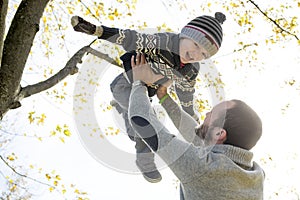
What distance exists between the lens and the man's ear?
1849 mm

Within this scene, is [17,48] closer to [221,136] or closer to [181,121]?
[181,121]

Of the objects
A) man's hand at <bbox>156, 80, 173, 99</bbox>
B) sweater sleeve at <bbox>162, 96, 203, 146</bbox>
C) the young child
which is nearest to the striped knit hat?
the young child

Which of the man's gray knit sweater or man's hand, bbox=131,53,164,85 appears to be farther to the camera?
Answer: man's hand, bbox=131,53,164,85

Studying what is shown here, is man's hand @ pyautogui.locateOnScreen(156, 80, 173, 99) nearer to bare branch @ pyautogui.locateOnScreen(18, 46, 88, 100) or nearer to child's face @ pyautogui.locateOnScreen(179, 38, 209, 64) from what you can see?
child's face @ pyautogui.locateOnScreen(179, 38, 209, 64)

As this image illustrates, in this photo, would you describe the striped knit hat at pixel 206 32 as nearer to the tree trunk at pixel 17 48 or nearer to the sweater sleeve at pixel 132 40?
the sweater sleeve at pixel 132 40

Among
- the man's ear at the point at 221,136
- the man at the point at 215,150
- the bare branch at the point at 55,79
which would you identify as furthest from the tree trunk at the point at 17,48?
the man's ear at the point at 221,136

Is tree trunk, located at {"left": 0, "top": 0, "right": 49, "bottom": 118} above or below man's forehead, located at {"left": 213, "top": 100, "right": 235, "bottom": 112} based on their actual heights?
above

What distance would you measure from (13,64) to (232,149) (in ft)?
5.67

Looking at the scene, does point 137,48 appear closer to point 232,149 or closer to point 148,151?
point 148,151

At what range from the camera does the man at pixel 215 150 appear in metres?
1.67

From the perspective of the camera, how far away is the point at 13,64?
7.99 ft

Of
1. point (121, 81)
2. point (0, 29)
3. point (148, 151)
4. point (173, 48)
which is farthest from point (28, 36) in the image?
point (148, 151)

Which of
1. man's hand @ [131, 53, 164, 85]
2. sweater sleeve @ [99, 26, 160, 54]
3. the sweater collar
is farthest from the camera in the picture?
sweater sleeve @ [99, 26, 160, 54]

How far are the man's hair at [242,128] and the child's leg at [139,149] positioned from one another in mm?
1119
